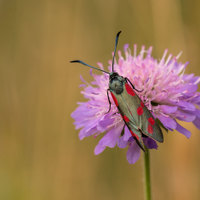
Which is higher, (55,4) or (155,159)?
(55,4)

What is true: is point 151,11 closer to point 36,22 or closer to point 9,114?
point 36,22

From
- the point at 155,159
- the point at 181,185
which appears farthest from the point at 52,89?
the point at 181,185

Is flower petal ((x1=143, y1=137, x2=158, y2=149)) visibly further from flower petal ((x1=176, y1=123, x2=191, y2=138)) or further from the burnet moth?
flower petal ((x1=176, y1=123, x2=191, y2=138))

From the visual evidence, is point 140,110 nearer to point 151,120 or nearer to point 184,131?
point 151,120

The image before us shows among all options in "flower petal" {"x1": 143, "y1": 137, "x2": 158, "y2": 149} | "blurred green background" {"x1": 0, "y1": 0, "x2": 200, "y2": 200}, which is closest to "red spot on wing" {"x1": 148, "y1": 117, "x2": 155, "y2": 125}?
"flower petal" {"x1": 143, "y1": 137, "x2": 158, "y2": 149}

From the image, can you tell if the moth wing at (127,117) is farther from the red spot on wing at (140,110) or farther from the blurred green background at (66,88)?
the blurred green background at (66,88)

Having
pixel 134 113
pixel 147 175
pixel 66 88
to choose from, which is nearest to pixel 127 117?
pixel 134 113
